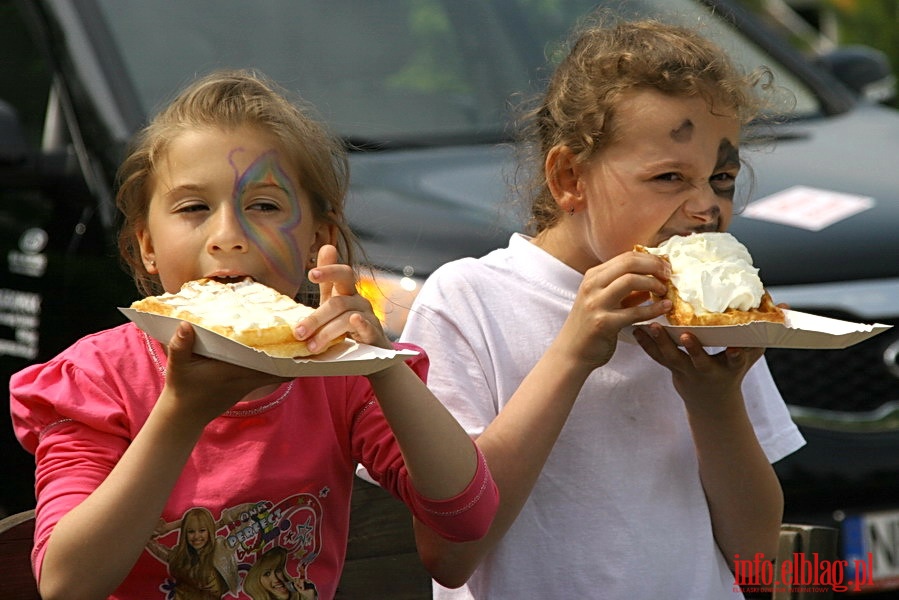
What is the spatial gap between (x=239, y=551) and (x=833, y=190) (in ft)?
7.81

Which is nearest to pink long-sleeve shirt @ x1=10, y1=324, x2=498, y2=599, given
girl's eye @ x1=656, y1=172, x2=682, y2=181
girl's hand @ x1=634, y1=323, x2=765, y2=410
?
girl's hand @ x1=634, y1=323, x2=765, y2=410

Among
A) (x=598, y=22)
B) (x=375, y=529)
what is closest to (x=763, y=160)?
(x=598, y=22)

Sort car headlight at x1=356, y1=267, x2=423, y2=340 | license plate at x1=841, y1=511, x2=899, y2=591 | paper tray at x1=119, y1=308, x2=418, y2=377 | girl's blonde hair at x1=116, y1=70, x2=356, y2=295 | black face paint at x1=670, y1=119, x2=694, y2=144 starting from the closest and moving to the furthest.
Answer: paper tray at x1=119, y1=308, x2=418, y2=377 → girl's blonde hair at x1=116, y1=70, x2=356, y2=295 → black face paint at x1=670, y1=119, x2=694, y2=144 → car headlight at x1=356, y1=267, x2=423, y2=340 → license plate at x1=841, y1=511, x2=899, y2=591

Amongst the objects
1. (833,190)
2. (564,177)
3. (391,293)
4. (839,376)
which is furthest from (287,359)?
(833,190)

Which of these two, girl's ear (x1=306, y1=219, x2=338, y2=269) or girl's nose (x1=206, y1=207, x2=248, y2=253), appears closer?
girl's nose (x1=206, y1=207, x2=248, y2=253)

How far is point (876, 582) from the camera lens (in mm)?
3424

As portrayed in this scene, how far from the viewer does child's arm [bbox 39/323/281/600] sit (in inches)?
70.8

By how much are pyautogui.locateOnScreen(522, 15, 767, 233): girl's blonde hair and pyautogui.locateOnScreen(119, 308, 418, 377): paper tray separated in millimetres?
723

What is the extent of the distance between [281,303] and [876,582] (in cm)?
210

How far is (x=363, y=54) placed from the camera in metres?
4.20

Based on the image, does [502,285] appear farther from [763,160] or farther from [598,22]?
[763,160]

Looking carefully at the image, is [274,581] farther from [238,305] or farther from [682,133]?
[682,133]

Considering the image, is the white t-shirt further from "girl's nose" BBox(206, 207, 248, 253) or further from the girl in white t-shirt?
"girl's nose" BBox(206, 207, 248, 253)

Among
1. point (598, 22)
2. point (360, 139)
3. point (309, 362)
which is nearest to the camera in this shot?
point (309, 362)
